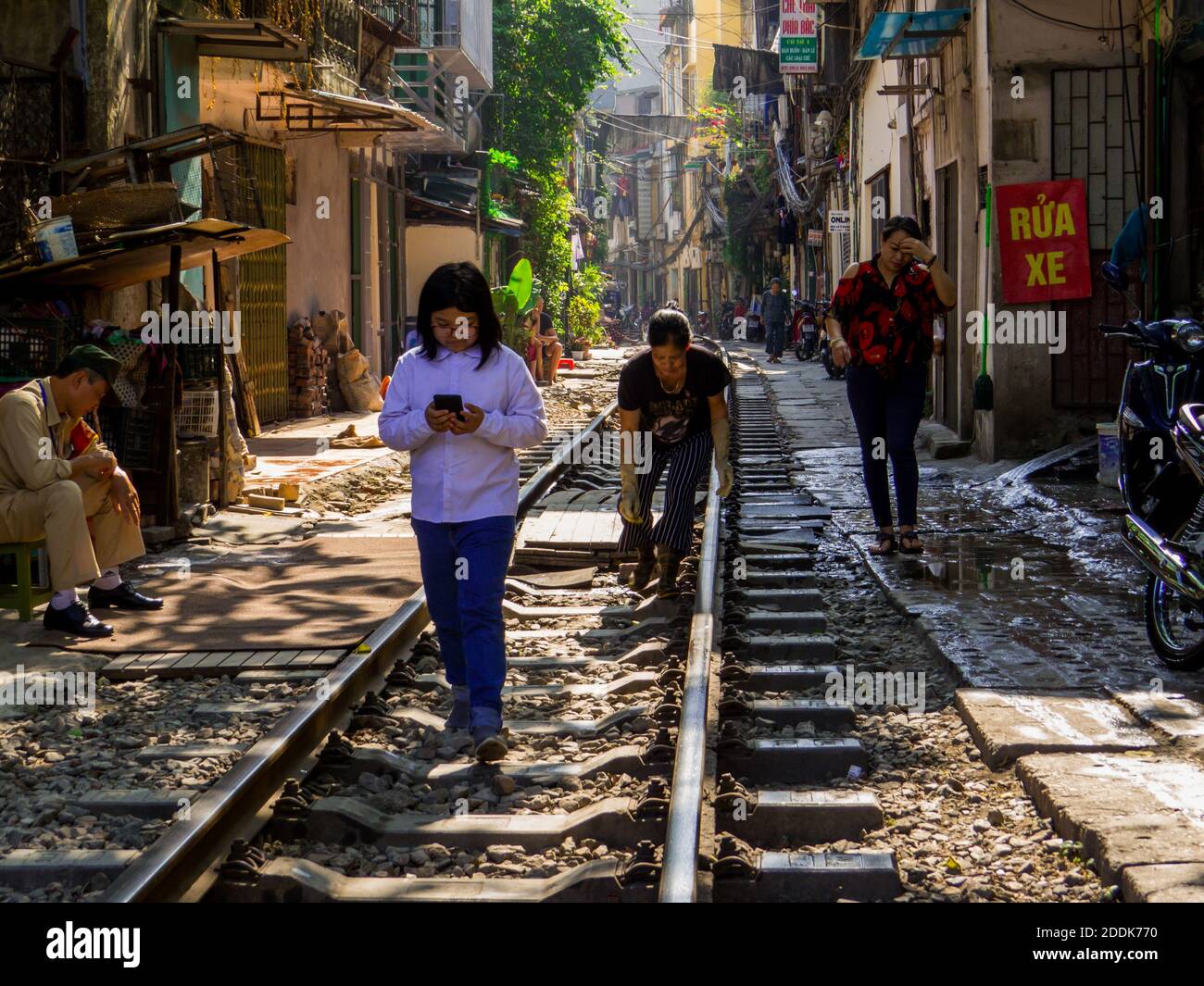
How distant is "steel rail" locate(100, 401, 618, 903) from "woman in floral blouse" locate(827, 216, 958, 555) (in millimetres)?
3136

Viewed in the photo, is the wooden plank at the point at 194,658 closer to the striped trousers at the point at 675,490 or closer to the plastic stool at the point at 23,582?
the plastic stool at the point at 23,582

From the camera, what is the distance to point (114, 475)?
295 inches

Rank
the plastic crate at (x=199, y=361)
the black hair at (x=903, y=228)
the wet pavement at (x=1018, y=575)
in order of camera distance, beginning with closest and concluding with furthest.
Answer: the wet pavement at (x=1018, y=575), the black hair at (x=903, y=228), the plastic crate at (x=199, y=361)

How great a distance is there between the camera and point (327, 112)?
17578 mm

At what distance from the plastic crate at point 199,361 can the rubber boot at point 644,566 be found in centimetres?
412

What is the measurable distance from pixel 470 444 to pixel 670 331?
6.86ft

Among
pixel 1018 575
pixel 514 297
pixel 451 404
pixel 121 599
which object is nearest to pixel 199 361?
pixel 121 599

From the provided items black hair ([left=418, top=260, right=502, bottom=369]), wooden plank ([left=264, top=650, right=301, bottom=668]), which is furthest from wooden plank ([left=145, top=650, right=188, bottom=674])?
black hair ([left=418, top=260, right=502, bottom=369])

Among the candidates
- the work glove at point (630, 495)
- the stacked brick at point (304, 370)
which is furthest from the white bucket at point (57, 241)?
the stacked brick at point (304, 370)

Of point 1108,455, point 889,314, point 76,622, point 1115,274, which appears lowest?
point 76,622

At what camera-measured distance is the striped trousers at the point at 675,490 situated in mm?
7539

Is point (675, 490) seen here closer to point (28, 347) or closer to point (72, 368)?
Result: point (72, 368)
